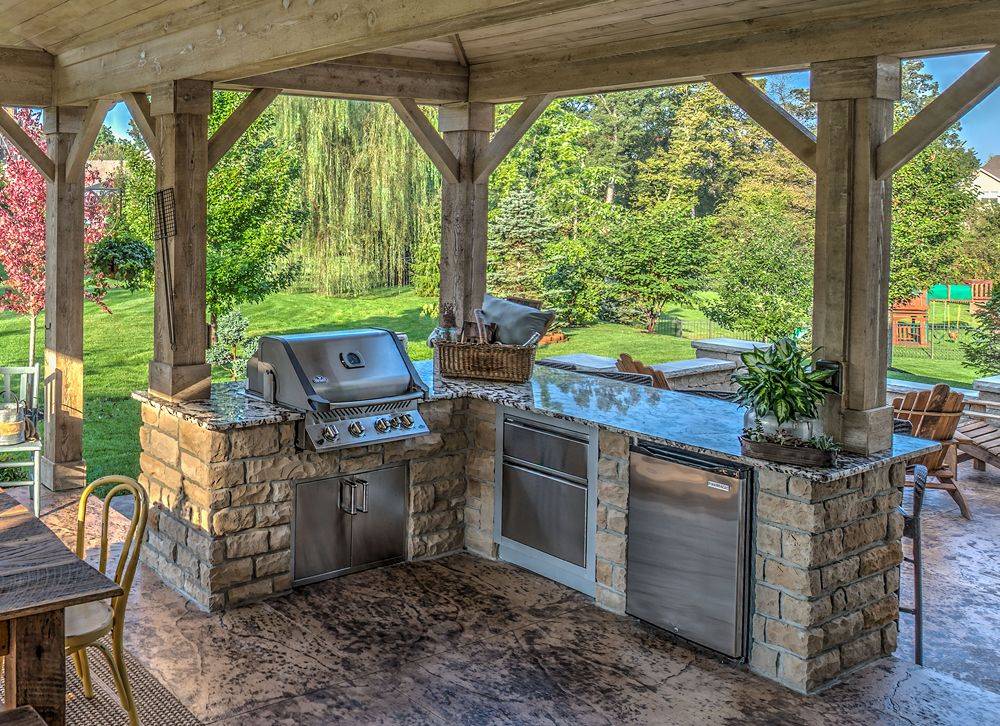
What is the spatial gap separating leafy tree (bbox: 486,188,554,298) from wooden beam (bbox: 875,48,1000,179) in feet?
31.2

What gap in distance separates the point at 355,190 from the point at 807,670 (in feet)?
Result: 29.1

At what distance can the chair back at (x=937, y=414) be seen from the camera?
6.13 meters

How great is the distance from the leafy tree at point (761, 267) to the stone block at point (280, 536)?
340 inches

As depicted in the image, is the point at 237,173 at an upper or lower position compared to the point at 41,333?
upper

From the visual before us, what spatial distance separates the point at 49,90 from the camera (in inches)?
231

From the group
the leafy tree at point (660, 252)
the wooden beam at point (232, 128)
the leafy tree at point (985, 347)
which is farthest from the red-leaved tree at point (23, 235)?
the leafy tree at point (985, 347)

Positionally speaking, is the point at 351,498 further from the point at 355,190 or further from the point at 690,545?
the point at 355,190

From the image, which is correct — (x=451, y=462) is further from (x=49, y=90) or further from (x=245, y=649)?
(x=49, y=90)

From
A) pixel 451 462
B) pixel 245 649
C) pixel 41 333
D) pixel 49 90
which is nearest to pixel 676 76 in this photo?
pixel 451 462

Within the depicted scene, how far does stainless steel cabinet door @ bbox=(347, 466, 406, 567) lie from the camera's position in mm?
4809

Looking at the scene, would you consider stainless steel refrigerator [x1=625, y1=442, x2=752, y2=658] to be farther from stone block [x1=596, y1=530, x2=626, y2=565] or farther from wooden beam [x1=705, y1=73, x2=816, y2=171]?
wooden beam [x1=705, y1=73, x2=816, y2=171]

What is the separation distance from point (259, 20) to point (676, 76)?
195 centimetres

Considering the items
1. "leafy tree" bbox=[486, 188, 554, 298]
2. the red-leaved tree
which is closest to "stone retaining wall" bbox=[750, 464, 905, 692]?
the red-leaved tree

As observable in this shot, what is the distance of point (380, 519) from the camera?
4.89 m
